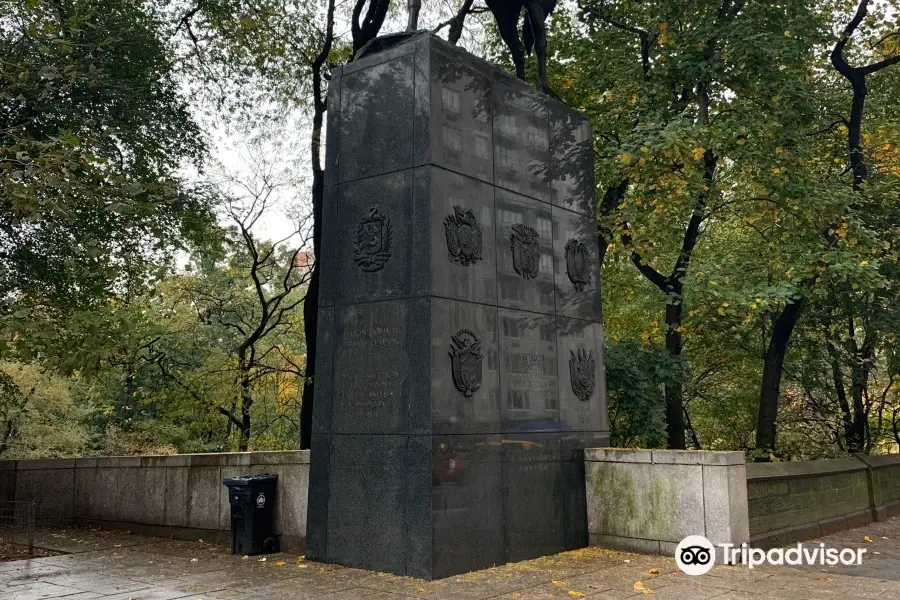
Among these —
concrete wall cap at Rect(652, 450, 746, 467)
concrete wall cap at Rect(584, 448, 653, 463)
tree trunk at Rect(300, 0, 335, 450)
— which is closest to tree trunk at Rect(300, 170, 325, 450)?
tree trunk at Rect(300, 0, 335, 450)

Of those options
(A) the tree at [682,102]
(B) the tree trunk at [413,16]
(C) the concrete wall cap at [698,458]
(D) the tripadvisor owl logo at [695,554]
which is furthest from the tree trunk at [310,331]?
(D) the tripadvisor owl logo at [695,554]

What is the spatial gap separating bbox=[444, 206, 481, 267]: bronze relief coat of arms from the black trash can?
13.4 feet

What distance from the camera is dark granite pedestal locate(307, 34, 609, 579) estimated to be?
30.3ft

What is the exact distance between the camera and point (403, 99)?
10.1m

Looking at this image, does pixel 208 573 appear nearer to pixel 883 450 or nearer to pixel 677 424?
pixel 677 424

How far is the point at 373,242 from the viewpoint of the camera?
32.8ft

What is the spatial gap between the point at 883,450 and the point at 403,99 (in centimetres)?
2470

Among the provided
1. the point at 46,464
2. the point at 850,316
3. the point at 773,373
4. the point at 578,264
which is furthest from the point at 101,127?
the point at 850,316

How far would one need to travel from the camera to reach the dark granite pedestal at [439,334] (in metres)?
9.24

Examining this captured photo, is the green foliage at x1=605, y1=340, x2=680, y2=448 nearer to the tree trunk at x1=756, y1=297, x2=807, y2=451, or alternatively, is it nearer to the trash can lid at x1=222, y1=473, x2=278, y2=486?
the tree trunk at x1=756, y1=297, x2=807, y2=451

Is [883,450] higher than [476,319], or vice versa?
[476,319]

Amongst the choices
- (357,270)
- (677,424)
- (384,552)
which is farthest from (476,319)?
(677,424)

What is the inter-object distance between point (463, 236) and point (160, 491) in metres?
7.09

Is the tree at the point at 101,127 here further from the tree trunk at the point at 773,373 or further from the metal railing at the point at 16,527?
the tree trunk at the point at 773,373
